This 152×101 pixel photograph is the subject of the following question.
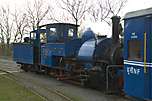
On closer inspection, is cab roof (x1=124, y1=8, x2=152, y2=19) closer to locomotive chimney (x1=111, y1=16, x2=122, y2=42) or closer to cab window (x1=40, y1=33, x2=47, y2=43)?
locomotive chimney (x1=111, y1=16, x2=122, y2=42)

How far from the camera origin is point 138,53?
401 inches

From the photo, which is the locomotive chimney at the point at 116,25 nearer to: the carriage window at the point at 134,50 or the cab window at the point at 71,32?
the carriage window at the point at 134,50

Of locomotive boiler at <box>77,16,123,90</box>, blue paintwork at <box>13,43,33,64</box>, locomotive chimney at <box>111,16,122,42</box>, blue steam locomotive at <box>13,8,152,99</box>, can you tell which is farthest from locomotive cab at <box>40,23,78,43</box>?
locomotive chimney at <box>111,16,122,42</box>

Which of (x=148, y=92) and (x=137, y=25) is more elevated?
(x=137, y=25)

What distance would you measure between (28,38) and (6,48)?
42.0 meters

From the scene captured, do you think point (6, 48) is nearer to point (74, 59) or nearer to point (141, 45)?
point (74, 59)

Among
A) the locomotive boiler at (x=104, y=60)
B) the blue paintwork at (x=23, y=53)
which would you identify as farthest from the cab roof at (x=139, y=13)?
the blue paintwork at (x=23, y=53)

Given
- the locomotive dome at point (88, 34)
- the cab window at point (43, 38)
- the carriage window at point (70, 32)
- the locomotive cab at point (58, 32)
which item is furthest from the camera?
the cab window at point (43, 38)

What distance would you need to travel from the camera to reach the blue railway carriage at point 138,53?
9.61m

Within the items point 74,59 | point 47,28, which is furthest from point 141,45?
point 47,28

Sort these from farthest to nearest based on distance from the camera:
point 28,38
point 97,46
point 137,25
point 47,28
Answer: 1. point 28,38
2. point 47,28
3. point 97,46
4. point 137,25

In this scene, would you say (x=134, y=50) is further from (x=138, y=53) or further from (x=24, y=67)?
(x=24, y=67)

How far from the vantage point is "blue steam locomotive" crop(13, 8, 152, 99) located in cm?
989

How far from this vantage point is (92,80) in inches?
615
